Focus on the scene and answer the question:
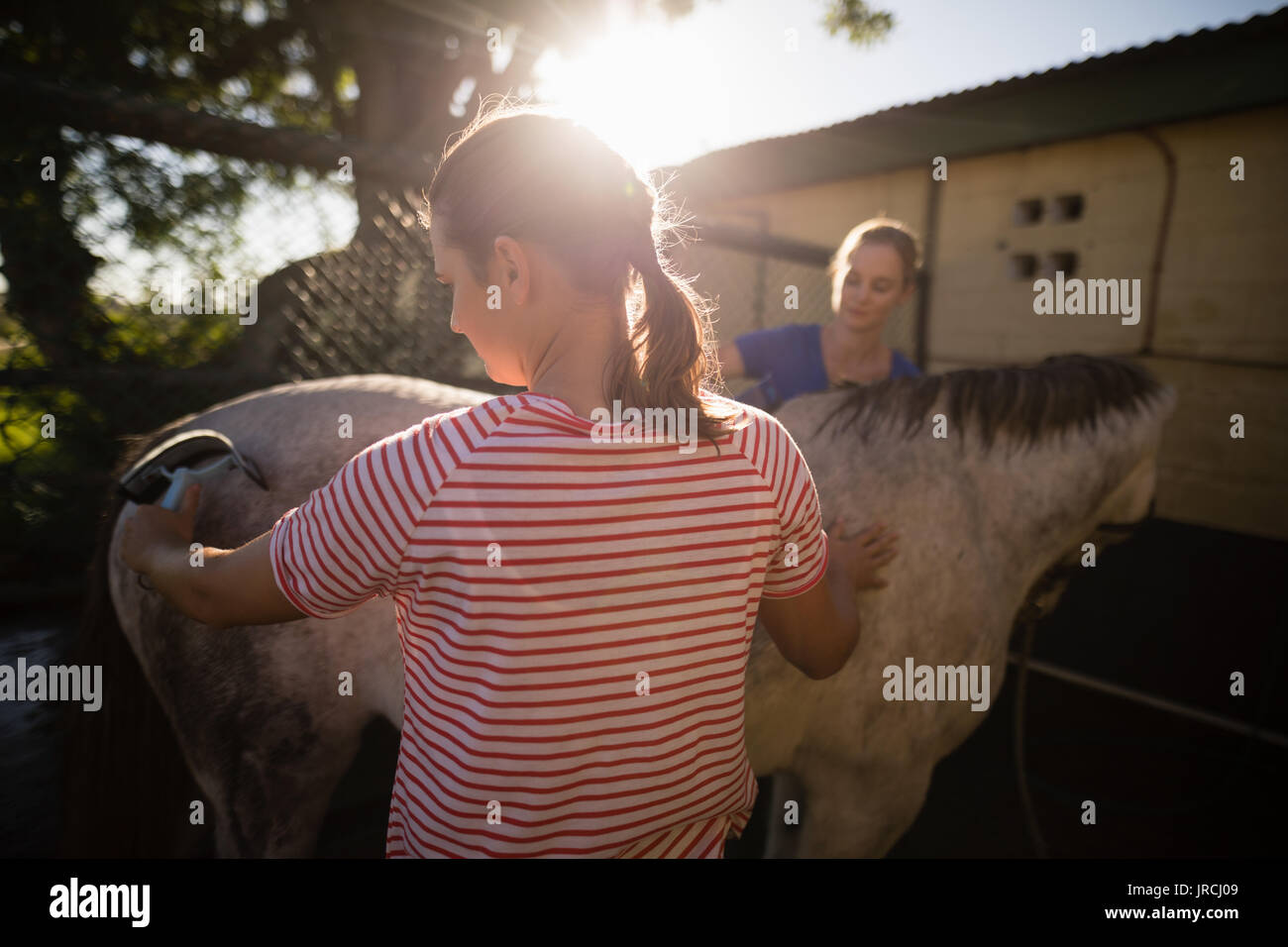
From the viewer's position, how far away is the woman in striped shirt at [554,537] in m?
0.73

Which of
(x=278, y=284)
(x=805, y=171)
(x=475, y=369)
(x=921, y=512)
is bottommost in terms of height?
(x=921, y=512)

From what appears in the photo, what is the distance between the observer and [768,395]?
2602mm

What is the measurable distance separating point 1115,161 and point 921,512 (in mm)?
5584

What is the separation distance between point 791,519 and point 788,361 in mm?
1947


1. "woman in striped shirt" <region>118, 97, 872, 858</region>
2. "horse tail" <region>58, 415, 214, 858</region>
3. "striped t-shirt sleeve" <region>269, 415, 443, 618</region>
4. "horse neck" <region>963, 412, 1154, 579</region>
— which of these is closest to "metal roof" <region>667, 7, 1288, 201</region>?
"horse neck" <region>963, 412, 1154, 579</region>

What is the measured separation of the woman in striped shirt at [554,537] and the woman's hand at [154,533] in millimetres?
140

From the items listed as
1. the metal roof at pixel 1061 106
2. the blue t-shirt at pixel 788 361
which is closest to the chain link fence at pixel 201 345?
the blue t-shirt at pixel 788 361

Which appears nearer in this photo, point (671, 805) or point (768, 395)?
point (671, 805)

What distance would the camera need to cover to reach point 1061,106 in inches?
221

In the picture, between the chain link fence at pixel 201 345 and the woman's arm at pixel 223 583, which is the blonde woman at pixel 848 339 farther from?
the woman's arm at pixel 223 583

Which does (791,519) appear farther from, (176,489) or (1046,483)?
(1046,483)

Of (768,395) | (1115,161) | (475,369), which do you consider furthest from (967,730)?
(1115,161)
